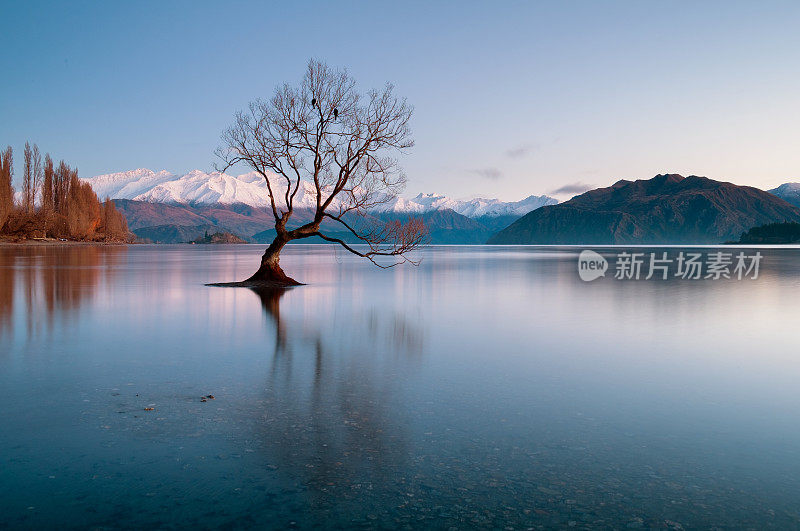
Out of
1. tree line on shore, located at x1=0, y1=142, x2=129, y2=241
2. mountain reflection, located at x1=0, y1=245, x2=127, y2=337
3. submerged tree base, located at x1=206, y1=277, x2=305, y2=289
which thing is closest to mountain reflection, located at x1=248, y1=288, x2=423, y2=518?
mountain reflection, located at x1=0, y1=245, x2=127, y2=337

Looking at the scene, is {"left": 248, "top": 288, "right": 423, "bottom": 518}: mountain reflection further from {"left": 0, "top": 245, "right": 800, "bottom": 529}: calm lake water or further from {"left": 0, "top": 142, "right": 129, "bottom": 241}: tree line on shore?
{"left": 0, "top": 142, "right": 129, "bottom": 241}: tree line on shore

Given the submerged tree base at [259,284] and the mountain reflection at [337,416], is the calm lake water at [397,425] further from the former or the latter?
the submerged tree base at [259,284]

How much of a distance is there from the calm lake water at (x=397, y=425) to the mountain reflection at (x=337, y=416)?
3 cm

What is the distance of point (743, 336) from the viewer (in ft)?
47.9

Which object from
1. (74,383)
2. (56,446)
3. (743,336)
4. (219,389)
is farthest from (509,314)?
(56,446)

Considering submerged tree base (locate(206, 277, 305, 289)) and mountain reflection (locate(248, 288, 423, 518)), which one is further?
submerged tree base (locate(206, 277, 305, 289))

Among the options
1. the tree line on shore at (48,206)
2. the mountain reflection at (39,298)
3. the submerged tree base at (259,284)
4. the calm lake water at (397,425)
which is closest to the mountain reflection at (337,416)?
the calm lake water at (397,425)

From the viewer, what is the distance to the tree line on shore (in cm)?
10412

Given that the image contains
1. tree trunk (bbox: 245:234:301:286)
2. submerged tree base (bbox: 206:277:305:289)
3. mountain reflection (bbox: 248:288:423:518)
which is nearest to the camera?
mountain reflection (bbox: 248:288:423:518)

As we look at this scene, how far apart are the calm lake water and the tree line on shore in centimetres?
10738

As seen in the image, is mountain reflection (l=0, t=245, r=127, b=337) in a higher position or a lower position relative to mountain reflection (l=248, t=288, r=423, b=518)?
lower

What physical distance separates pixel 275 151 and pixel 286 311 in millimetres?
10888

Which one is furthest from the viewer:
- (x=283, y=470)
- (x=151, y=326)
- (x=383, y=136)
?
(x=383, y=136)

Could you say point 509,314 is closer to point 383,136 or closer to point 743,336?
point 743,336
